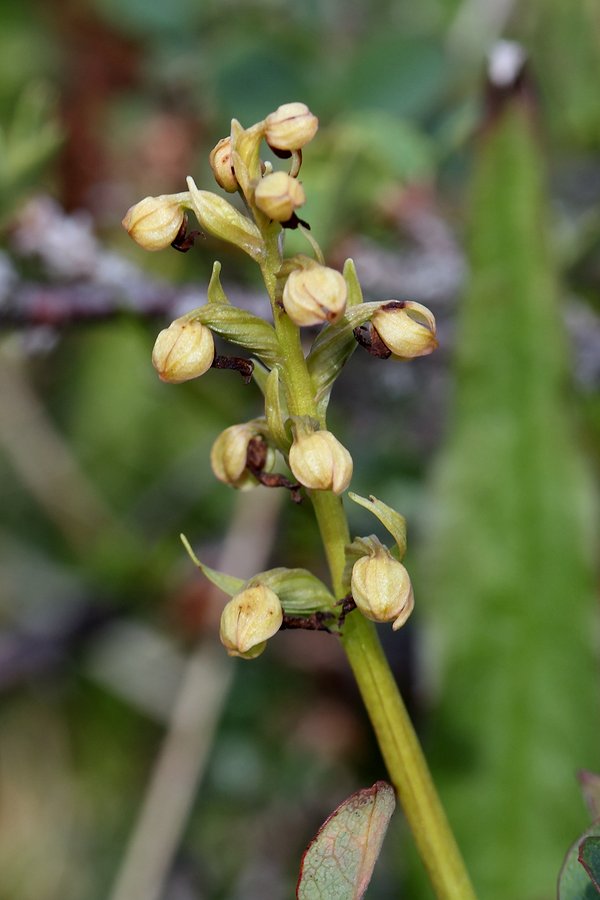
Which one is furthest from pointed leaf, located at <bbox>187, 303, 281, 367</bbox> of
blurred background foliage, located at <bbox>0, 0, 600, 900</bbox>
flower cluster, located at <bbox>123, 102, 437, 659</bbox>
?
blurred background foliage, located at <bbox>0, 0, 600, 900</bbox>

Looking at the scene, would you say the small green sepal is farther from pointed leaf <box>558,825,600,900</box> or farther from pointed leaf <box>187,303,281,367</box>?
pointed leaf <box>558,825,600,900</box>

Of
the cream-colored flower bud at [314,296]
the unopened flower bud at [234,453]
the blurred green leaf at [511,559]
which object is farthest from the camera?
the blurred green leaf at [511,559]

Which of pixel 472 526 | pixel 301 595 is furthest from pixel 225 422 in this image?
pixel 301 595

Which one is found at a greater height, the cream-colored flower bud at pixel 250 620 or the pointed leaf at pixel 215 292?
the pointed leaf at pixel 215 292

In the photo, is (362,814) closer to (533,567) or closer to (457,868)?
(457,868)

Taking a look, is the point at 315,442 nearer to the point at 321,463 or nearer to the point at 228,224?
the point at 321,463

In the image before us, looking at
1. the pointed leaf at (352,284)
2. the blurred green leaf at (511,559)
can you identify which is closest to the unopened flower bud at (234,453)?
the pointed leaf at (352,284)

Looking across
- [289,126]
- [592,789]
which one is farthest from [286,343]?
[592,789]

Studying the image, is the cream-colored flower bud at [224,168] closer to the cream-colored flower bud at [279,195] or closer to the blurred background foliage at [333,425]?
the cream-colored flower bud at [279,195]
